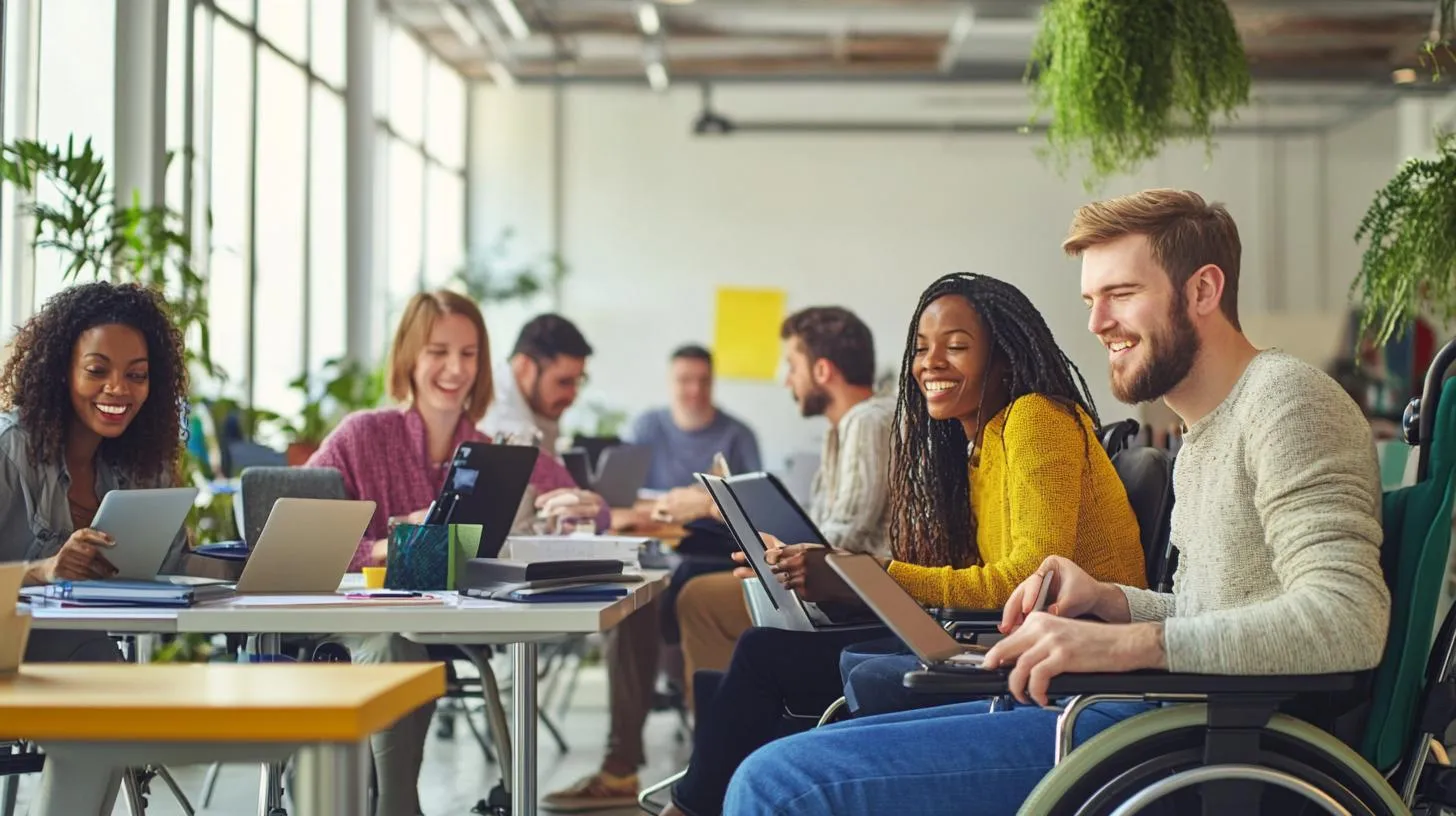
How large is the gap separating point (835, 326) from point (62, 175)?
229 centimetres

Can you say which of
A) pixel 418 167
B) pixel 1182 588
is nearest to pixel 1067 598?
pixel 1182 588

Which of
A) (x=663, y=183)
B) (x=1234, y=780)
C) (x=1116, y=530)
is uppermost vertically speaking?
(x=663, y=183)

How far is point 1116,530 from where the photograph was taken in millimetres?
2818

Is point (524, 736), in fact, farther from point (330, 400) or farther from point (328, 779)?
point (330, 400)

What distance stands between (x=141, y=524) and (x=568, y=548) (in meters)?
0.93

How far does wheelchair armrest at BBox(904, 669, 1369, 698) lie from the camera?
6.03 ft

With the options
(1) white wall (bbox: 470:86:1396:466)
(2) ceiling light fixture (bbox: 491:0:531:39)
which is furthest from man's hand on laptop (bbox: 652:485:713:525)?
(1) white wall (bbox: 470:86:1396:466)

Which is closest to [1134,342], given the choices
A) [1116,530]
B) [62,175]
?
[1116,530]

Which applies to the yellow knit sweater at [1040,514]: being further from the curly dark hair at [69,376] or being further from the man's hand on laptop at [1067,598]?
the curly dark hair at [69,376]

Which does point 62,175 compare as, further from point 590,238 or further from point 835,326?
point 590,238

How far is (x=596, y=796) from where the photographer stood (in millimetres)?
4492

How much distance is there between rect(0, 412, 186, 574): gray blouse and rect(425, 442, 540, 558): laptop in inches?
20.2

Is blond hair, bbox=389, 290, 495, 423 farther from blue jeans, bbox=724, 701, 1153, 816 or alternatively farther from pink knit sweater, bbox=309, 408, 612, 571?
blue jeans, bbox=724, 701, 1153, 816

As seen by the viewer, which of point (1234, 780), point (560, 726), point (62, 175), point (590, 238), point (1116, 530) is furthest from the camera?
point (590, 238)
